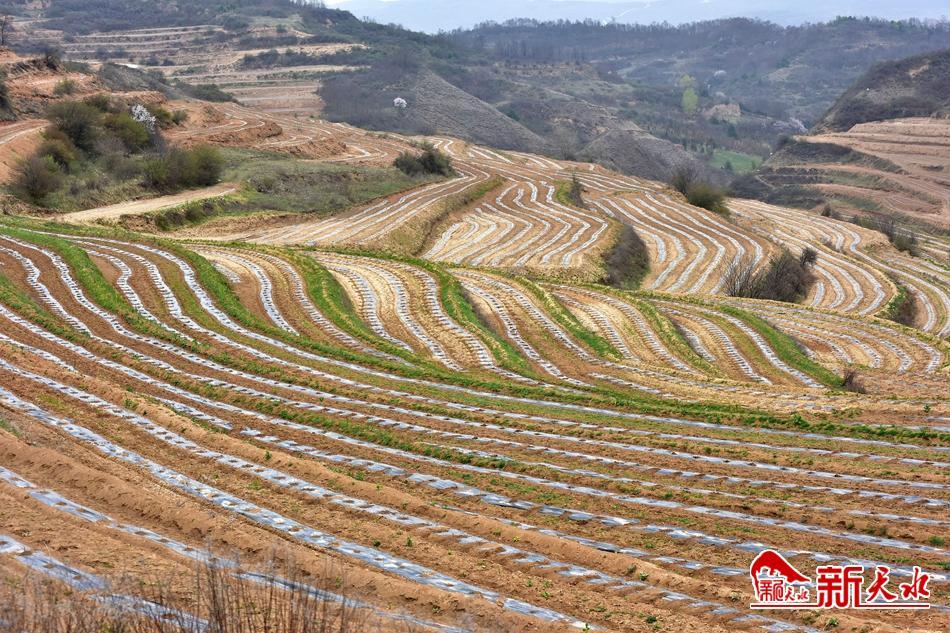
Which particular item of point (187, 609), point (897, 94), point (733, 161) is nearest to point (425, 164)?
point (187, 609)

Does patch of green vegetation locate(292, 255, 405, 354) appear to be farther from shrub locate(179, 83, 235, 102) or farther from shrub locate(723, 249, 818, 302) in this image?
shrub locate(179, 83, 235, 102)

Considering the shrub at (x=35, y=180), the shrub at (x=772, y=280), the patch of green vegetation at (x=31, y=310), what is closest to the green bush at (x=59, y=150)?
the shrub at (x=35, y=180)

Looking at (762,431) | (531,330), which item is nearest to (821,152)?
(531,330)

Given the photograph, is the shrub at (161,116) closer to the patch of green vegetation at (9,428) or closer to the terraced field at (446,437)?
the terraced field at (446,437)

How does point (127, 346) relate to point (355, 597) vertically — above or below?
below

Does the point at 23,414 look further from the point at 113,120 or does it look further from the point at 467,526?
the point at 113,120
